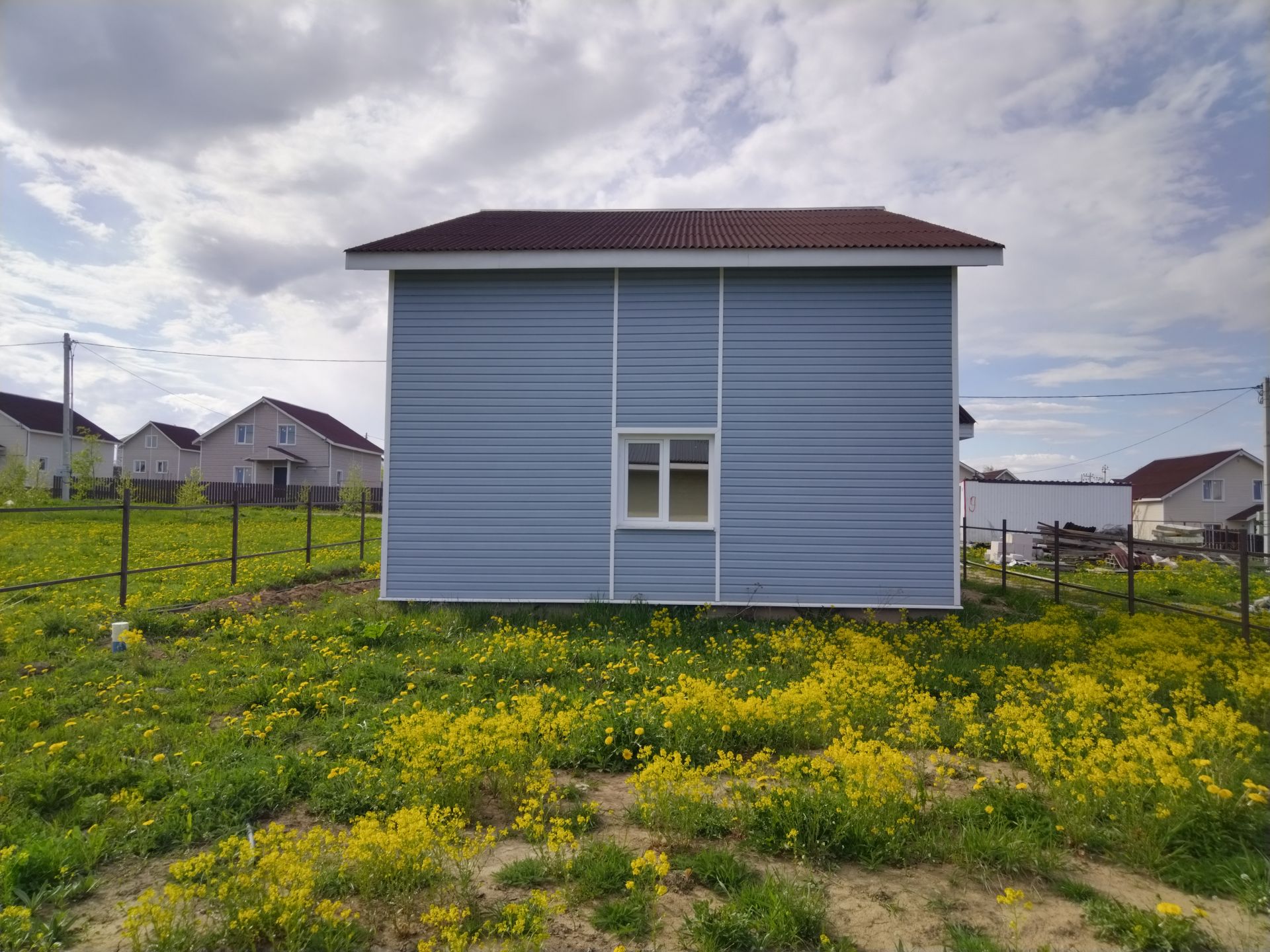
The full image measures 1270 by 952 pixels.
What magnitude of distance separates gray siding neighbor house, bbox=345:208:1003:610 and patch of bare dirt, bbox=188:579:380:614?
1821 mm

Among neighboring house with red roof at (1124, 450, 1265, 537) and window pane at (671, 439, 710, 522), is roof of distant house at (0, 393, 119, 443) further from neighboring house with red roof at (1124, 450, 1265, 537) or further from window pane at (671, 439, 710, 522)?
neighboring house with red roof at (1124, 450, 1265, 537)

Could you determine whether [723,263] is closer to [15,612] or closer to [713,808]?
[713,808]

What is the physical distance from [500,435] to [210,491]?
3619 centimetres

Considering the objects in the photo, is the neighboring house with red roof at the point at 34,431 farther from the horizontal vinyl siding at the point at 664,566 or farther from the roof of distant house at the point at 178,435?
the horizontal vinyl siding at the point at 664,566

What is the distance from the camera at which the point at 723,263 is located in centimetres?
873

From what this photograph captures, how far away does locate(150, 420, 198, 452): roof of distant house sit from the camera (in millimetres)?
47594

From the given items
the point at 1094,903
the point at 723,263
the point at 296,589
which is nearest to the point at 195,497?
the point at 296,589

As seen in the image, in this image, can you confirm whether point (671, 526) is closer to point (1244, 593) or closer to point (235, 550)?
point (1244, 593)

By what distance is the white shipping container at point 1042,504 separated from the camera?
997 inches

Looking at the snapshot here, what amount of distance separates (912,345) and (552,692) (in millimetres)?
6727

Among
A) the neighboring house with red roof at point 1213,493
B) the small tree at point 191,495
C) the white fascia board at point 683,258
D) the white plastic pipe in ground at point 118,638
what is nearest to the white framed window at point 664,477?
the white fascia board at point 683,258

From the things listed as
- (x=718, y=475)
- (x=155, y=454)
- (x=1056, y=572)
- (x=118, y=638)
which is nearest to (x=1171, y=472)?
(x=1056, y=572)

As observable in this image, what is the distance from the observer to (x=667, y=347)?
900cm

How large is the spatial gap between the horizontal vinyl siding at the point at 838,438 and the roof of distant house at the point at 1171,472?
135 feet
